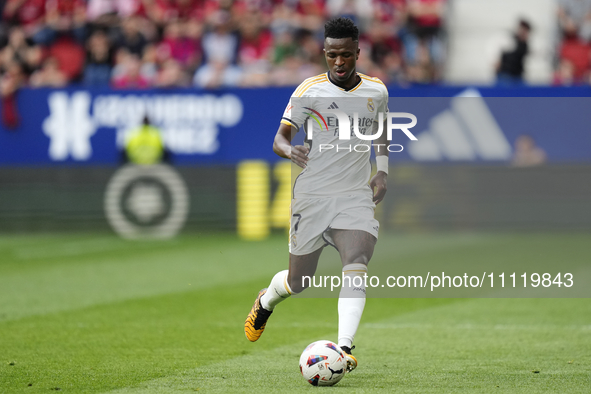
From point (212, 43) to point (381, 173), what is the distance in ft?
33.7

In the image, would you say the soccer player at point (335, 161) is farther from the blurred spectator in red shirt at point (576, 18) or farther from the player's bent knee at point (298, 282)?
the blurred spectator in red shirt at point (576, 18)

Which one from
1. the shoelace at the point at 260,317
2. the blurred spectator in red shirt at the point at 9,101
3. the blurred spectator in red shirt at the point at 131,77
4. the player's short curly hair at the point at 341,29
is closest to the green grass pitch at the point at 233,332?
the shoelace at the point at 260,317

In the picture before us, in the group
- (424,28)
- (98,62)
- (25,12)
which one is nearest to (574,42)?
(424,28)

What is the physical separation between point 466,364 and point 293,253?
134 cm

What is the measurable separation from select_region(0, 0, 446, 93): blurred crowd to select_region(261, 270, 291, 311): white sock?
9026 millimetres

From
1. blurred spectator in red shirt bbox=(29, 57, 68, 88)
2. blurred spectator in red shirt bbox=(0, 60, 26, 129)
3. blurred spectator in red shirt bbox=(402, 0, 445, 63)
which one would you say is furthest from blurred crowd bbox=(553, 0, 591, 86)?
blurred spectator in red shirt bbox=(0, 60, 26, 129)

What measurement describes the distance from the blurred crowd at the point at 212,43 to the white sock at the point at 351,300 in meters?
9.69

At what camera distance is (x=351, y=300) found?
17.4ft

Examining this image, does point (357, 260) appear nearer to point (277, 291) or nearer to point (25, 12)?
point (277, 291)

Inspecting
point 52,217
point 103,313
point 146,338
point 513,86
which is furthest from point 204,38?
point 146,338

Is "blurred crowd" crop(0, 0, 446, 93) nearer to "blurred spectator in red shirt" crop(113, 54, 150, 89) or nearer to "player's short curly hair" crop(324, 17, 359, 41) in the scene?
"blurred spectator in red shirt" crop(113, 54, 150, 89)

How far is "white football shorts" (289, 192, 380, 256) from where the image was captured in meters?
5.48

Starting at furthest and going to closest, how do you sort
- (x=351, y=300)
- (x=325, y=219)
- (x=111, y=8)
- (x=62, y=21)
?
1. (x=111, y=8)
2. (x=62, y=21)
3. (x=325, y=219)
4. (x=351, y=300)

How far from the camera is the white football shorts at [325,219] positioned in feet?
18.0
